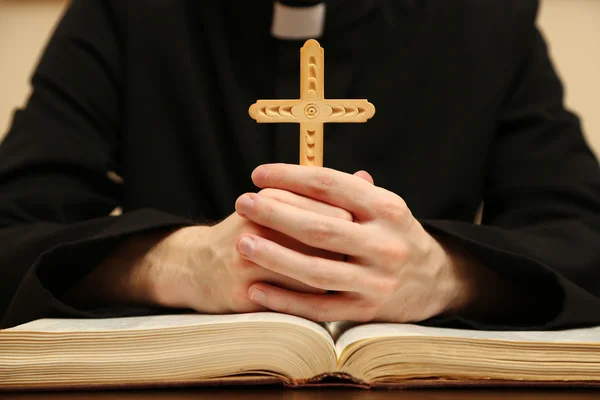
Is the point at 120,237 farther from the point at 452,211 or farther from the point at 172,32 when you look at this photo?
the point at 452,211

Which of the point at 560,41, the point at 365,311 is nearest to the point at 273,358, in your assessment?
the point at 365,311

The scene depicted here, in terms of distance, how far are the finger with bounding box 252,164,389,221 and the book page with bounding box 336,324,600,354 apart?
0.44 ft

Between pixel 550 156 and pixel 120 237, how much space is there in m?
0.88

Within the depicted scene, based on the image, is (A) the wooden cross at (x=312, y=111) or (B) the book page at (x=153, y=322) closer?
(B) the book page at (x=153, y=322)

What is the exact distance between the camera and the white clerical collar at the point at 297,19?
46.9 inches

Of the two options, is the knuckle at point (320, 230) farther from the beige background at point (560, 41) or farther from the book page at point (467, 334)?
the beige background at point (560, 41)

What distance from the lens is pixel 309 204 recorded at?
2.27ft

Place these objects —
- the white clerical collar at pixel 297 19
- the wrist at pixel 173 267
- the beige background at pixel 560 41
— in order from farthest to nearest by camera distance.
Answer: the beige background at pixel 560 41
the white clerical collar at pixel 297 19
the wrist at pixel 173 267

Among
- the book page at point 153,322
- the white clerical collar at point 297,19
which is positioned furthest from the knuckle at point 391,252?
the white clerical collar at point 297,19

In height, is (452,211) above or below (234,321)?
below

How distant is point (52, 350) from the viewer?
589 mm

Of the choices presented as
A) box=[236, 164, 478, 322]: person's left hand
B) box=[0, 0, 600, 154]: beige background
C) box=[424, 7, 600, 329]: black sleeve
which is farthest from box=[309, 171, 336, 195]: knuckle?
box=[0, 0, 600, 154]: beige background

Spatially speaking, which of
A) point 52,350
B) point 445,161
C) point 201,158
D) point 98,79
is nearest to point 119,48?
point 98,79

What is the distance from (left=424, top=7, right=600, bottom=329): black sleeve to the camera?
2.60ft
